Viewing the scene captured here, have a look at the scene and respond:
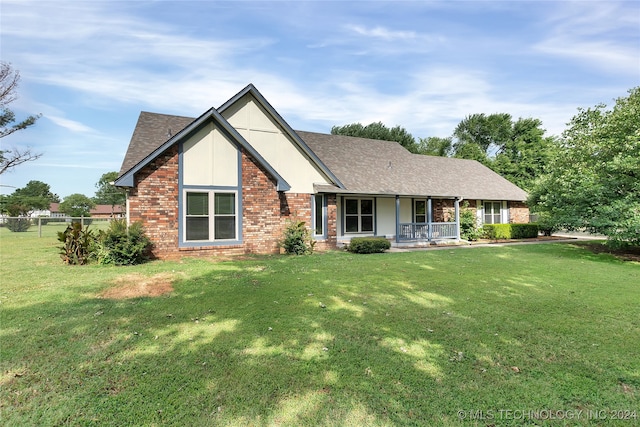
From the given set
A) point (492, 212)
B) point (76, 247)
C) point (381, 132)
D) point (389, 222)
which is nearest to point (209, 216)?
point (76, 247)

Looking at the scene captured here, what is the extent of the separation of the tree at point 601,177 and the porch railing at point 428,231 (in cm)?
491

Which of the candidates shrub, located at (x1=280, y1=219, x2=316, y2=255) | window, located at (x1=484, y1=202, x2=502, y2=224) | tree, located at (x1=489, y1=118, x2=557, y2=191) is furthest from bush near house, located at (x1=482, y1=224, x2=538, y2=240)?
tree, located at (x1=489, y1=118, x2=557, y2=191)

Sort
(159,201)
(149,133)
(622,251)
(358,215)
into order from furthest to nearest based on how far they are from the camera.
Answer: (358,215)
(149,133)
(622,251)
(159,201)

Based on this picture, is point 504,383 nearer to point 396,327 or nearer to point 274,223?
point 396,327

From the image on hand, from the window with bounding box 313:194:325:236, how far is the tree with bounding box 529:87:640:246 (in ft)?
34.2

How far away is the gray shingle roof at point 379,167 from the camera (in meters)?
14.4

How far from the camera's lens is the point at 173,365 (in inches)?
141

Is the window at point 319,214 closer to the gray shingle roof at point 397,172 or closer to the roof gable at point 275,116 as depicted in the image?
the gray shingle roof at point 397,172

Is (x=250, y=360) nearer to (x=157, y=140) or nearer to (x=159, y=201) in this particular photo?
(x=159, y=201)

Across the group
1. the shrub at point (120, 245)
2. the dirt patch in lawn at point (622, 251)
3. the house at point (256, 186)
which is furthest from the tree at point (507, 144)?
the shrub at point (120, 245)

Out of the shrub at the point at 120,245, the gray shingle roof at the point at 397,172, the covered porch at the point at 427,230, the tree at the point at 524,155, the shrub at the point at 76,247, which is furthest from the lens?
the tree at the point at 524,155

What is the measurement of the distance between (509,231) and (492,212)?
305 centimetres

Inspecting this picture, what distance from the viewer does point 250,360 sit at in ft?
12.1

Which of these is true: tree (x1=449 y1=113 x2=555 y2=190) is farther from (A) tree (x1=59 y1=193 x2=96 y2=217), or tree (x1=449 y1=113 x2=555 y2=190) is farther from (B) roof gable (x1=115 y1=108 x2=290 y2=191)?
(A) tree (x1=59 y1=193 x2=96 y2=217)
